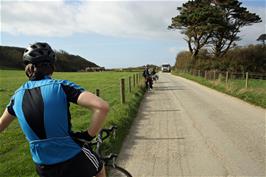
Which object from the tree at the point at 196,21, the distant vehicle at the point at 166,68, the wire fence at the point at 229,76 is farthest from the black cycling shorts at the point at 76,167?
the distant vehicle at the point at 166,68

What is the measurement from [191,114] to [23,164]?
7.72 meters

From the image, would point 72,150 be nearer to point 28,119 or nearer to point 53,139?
point 53,139

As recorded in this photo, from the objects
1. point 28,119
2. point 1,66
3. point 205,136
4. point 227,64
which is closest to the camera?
point 28,119

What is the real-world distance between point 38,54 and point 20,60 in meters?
101

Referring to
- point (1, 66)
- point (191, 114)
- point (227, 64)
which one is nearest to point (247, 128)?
point (191, 114)

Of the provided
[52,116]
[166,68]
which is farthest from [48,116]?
[166,68]

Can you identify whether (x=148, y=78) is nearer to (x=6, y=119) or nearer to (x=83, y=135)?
(x=6, y=119)

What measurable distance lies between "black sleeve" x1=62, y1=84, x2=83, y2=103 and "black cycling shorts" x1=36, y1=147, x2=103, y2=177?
0.44 m

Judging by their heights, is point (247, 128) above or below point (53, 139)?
below

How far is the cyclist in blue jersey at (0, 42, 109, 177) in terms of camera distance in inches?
100.0

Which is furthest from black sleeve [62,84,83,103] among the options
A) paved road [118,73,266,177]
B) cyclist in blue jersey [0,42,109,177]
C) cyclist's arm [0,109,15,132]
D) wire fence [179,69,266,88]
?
wire fence [179,69,266,88]

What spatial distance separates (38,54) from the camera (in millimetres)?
2680

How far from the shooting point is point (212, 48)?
179 feet

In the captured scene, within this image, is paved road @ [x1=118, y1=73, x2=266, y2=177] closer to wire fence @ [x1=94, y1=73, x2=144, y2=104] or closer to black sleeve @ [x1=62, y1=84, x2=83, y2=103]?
wire fence @ [x1=94, y1=73, x2=144, y2=104]
